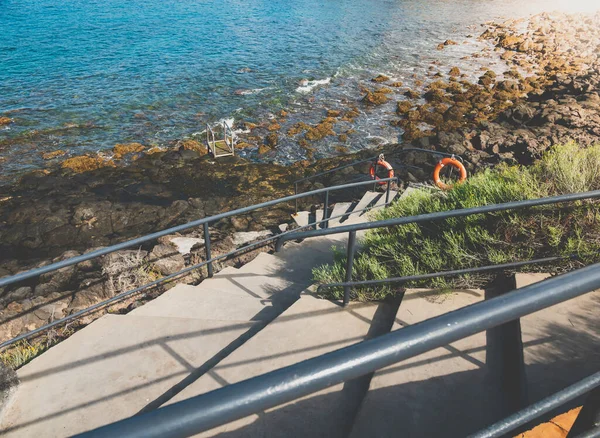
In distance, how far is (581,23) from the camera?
41.2 metres

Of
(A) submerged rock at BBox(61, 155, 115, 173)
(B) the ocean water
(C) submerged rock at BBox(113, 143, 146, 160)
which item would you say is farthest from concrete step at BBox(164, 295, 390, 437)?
(C) submerged rock at BBox(113, 143, 146, 160)

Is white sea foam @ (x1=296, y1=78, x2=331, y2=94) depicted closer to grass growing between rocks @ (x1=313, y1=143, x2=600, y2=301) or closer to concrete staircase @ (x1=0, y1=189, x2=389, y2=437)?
grass growing between rocks @ (x1=313, y1=143, x2=600, y2=301)

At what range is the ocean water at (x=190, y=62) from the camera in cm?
2078

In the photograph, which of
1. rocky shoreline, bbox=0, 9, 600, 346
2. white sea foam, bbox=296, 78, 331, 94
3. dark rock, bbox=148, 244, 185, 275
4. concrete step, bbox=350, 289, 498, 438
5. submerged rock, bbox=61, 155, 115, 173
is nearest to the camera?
concrete step, bbox=350, 289, 498, 438

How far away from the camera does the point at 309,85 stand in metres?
26.7

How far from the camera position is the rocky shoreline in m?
9.66

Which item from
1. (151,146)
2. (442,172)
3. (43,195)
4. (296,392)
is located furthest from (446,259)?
(151,146)

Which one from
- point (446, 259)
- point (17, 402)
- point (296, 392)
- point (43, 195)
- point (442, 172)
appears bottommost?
point (43, 195)

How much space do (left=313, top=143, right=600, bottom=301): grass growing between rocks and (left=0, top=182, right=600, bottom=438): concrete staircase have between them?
44 cm

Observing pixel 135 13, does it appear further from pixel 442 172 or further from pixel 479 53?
pixel 442 172

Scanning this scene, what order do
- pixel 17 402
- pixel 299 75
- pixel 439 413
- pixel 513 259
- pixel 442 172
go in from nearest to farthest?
1. pixel 439 413
2. pixel 17 402
3. pixel 513 259
4. pixel 442 172
5. pixel 299 75

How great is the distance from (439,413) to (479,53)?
3702 centimetres

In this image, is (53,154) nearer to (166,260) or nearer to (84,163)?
(84,163)

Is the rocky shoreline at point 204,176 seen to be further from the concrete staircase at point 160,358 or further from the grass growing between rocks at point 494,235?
the grass growing between rocks at point 494,235
